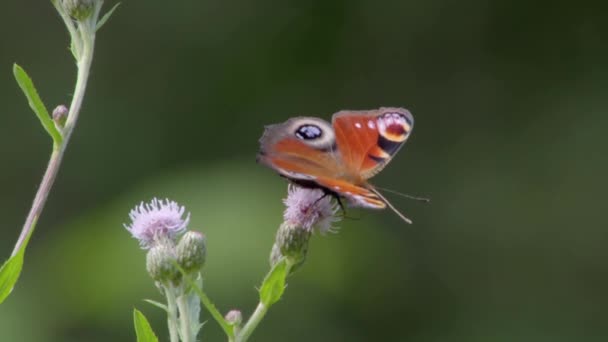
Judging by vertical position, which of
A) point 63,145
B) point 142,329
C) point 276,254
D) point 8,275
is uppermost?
point 63,145

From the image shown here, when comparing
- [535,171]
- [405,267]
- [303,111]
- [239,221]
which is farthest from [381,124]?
[535,171]

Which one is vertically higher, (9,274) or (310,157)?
(9,274)

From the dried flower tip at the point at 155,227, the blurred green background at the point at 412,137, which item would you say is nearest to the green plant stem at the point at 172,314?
the dried flower tip at the point at 155,227

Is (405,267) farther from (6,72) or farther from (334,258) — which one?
(6,72)

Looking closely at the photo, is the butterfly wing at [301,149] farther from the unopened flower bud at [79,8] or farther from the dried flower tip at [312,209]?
the unopened flower bud at [79,8]

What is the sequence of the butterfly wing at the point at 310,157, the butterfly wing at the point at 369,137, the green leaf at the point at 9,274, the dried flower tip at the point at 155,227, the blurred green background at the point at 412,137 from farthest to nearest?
the blurred green background at the point at 412,137
the butterfly wing at the point at 369,137
the dried flower tip at the point at 155,227
the butterfly wing at the point at 310,157
the green leaf at the point at 9,274

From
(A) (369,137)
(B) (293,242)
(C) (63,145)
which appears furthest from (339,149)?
(C) (63,145)

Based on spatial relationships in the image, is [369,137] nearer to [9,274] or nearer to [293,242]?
[293,242]

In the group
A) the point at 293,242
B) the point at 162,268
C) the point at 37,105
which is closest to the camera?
the point at 37,105
